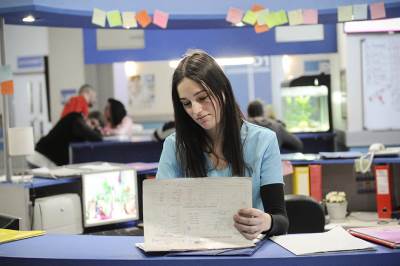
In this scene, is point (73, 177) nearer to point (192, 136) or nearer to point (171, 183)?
point (192, 136)

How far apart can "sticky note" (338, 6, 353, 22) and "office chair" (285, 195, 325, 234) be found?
1.59 meters

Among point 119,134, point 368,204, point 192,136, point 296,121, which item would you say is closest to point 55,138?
point 119,134

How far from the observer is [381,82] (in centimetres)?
641

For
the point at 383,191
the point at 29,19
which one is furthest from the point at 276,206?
the point at 29,19

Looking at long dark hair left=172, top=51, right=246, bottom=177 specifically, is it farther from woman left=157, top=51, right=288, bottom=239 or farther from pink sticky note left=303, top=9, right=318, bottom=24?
pink sticky note left=303, top=9, right=318, bottom=24

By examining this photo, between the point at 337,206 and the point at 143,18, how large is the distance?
1.83m

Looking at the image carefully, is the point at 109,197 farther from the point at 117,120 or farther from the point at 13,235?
the point at 117,120

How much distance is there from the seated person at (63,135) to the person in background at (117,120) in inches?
63.6

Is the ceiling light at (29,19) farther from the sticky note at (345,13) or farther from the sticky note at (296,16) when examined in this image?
the sticky note at (345,13)

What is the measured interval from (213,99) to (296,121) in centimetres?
548

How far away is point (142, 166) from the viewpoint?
450 cm

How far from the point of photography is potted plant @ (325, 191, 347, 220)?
3.98 m

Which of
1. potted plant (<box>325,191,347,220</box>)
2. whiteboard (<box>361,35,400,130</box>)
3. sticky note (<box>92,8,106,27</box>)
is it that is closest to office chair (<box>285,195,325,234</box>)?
potted plant (<box>325,191,347,220</box>)

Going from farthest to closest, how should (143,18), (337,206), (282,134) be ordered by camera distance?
1. (282,134)
2. (143,18)
3. (337,206)
